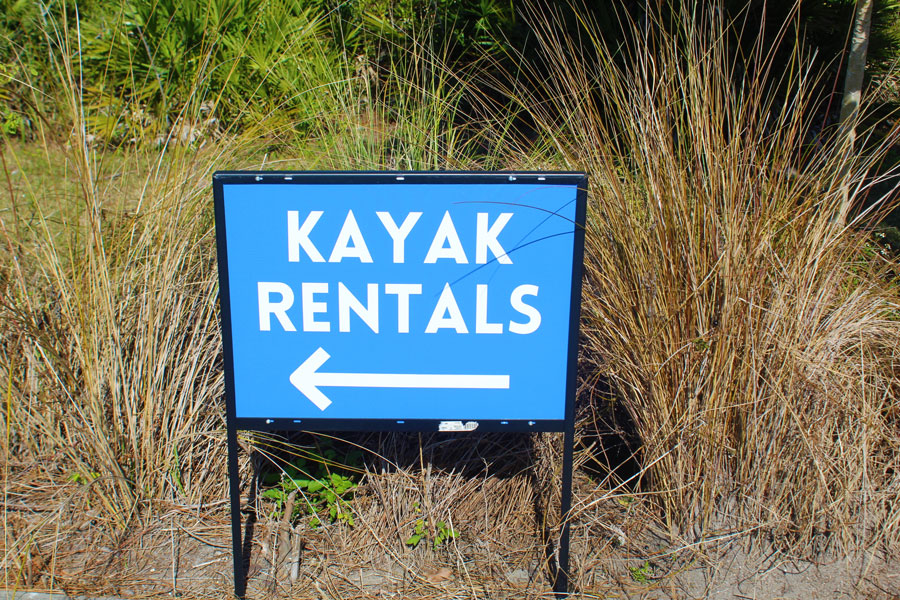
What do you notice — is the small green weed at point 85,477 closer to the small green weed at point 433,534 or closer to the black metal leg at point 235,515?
the black metal leg at point 235,515

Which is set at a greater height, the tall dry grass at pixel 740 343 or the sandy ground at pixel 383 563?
the tall dry grass at pixel 740 343

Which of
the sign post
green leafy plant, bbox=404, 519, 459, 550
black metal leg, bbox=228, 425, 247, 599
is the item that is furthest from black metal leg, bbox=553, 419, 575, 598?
black metal leg, bbox=228, 425, 247, 599

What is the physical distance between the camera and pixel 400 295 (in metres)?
2.49

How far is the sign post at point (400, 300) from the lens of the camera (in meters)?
2.41

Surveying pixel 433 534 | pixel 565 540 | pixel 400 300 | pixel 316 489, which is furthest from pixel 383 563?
pixel 400 300

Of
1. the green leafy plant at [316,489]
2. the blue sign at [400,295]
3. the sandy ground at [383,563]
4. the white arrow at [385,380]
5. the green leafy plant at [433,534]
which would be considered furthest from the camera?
the green leafy plant at [316,489]

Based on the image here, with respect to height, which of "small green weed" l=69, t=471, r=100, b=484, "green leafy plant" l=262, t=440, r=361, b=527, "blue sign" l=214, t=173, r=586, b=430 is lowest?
"green leafy plant" l=262, t=440, r=361, b=527

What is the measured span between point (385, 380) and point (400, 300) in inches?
11.3

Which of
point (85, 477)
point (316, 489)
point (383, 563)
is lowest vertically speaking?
point (383, 563)

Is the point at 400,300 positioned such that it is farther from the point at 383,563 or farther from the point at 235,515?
the point at 383,563

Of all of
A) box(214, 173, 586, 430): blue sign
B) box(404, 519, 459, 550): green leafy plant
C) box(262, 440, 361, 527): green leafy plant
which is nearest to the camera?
box(214, 173, 586, 430): blue sign

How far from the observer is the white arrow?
2545 mm

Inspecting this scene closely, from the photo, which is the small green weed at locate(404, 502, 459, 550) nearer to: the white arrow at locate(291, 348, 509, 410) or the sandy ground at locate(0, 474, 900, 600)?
the sandy ground at locate(0, 474, 900, 600)

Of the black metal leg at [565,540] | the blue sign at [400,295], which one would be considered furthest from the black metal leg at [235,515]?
the black metal leg at [565,540]
